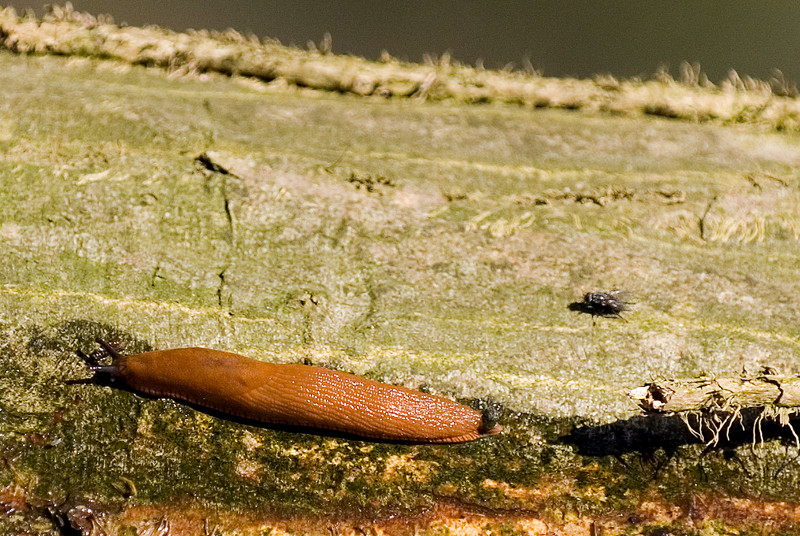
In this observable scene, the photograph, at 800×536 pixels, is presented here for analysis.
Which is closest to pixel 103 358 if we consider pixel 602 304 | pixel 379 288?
pixel 379 288

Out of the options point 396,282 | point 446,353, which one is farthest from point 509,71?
point 446,353

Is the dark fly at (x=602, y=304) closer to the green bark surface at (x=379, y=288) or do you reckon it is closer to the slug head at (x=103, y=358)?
the green bark surface at (x=379, y=288)

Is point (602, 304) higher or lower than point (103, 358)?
higher

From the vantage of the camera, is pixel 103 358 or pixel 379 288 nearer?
pixel 103 358

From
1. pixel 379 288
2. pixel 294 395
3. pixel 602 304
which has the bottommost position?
pixel 294 395

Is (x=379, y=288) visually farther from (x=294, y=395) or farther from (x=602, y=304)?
(x=602, y=304)

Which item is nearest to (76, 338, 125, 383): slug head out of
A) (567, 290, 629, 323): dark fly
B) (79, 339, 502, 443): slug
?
(79, 339, 502, 443): slug
